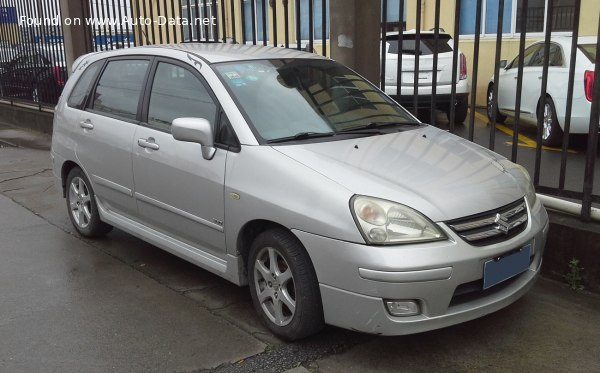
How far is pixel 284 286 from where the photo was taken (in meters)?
3.31

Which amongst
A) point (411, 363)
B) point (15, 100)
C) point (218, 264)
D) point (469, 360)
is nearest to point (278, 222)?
point (218, 264)

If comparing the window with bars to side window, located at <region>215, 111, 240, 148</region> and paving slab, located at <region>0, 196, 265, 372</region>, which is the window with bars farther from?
paving slab, located at <region>0, 196, 265, 372</region>

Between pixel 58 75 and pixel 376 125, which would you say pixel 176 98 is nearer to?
pixel 376 125

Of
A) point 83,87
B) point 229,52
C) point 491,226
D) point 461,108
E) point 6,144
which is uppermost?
point 229,52

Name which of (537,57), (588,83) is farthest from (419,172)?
(537,57)

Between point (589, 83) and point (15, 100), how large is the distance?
455 inches

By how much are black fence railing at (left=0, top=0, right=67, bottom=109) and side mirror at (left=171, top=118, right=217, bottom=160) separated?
8.17m

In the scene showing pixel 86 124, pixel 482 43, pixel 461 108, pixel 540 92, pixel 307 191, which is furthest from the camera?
pixel 482 43

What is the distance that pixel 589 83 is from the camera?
23.3ft

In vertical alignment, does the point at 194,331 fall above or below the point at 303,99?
below

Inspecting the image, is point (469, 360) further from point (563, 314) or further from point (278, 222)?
point (278, 222)

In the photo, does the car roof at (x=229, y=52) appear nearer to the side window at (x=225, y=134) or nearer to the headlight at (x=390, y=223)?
the side window at (x=225, y=134)

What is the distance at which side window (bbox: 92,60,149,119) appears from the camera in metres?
4.54

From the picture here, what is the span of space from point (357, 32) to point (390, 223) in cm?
346
